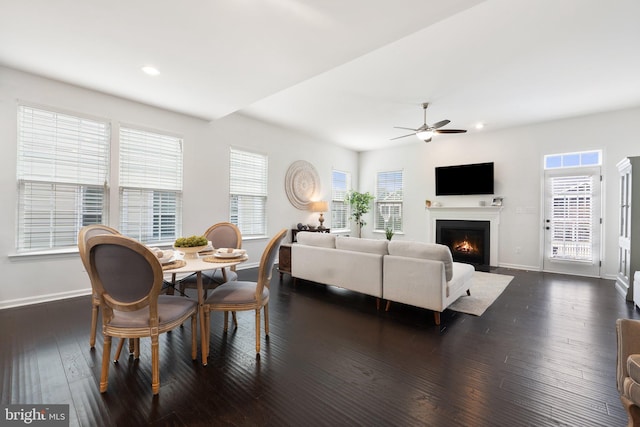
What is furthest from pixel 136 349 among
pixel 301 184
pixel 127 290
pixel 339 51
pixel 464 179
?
pixel 464 179

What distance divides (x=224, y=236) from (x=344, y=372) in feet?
7.37

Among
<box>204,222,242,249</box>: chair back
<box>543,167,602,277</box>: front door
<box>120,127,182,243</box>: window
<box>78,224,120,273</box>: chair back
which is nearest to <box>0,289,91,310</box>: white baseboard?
<box>120,127,182,243</box>: window

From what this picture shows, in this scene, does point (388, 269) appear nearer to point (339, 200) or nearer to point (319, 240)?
point (319, 240)

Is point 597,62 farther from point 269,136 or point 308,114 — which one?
point 269,136

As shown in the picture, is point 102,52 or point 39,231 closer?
point 102,52

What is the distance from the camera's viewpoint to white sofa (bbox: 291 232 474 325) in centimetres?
299

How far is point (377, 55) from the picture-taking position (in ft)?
10.5

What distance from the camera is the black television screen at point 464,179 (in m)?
6.19

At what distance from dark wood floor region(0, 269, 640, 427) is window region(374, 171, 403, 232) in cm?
457

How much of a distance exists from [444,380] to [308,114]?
4.66 m

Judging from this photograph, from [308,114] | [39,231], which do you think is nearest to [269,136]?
[308,114]

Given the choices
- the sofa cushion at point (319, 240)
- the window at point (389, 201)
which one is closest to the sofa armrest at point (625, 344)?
the sofa cushion at point (319, 240)

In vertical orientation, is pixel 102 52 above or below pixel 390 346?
above

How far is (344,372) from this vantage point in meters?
2.09
